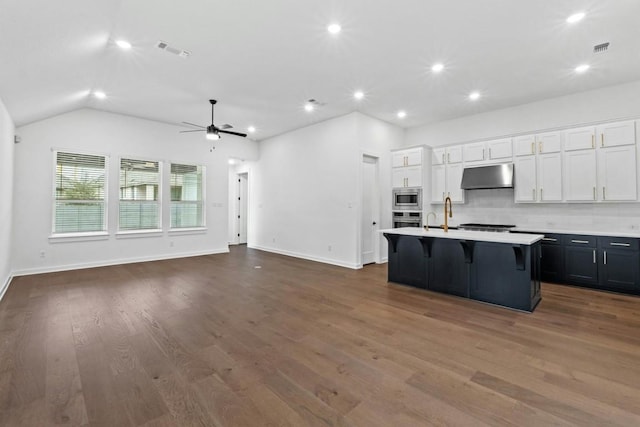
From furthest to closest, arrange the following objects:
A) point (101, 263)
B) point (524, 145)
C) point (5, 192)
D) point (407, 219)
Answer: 1. point (407, 219)
2. point (101, 263)
3. point (524, 145)
4. point (5, 192)

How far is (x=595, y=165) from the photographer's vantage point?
15.5 ft

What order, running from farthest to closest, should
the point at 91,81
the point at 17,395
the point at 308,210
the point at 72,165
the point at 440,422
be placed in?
the point at 308,210, the point at 72,165, the point at 91,81, the point at 17,395, the point at 440,422

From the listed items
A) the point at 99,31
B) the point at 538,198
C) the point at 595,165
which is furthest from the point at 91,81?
the point at 595,165

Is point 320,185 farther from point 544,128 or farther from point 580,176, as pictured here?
point 580,176

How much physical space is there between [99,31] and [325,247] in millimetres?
5107

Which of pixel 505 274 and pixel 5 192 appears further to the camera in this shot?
pixel 5 192

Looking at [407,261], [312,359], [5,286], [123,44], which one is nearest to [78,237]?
[5,286]

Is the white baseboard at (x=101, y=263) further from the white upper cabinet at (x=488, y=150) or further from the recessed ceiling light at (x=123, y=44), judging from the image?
the white upper cabinet at (x=488, y=150)

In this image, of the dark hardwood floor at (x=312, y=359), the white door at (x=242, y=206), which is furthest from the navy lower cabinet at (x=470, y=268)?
the white door at (x=242, y=206)

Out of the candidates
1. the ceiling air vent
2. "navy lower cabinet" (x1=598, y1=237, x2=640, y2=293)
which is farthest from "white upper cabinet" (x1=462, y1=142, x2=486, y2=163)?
the ceiling air vent

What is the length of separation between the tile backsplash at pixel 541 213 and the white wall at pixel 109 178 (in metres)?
5.66

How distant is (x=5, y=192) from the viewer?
4383 mm

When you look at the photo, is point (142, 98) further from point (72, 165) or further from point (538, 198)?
point (538, 198)

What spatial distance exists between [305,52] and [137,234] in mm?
5491
